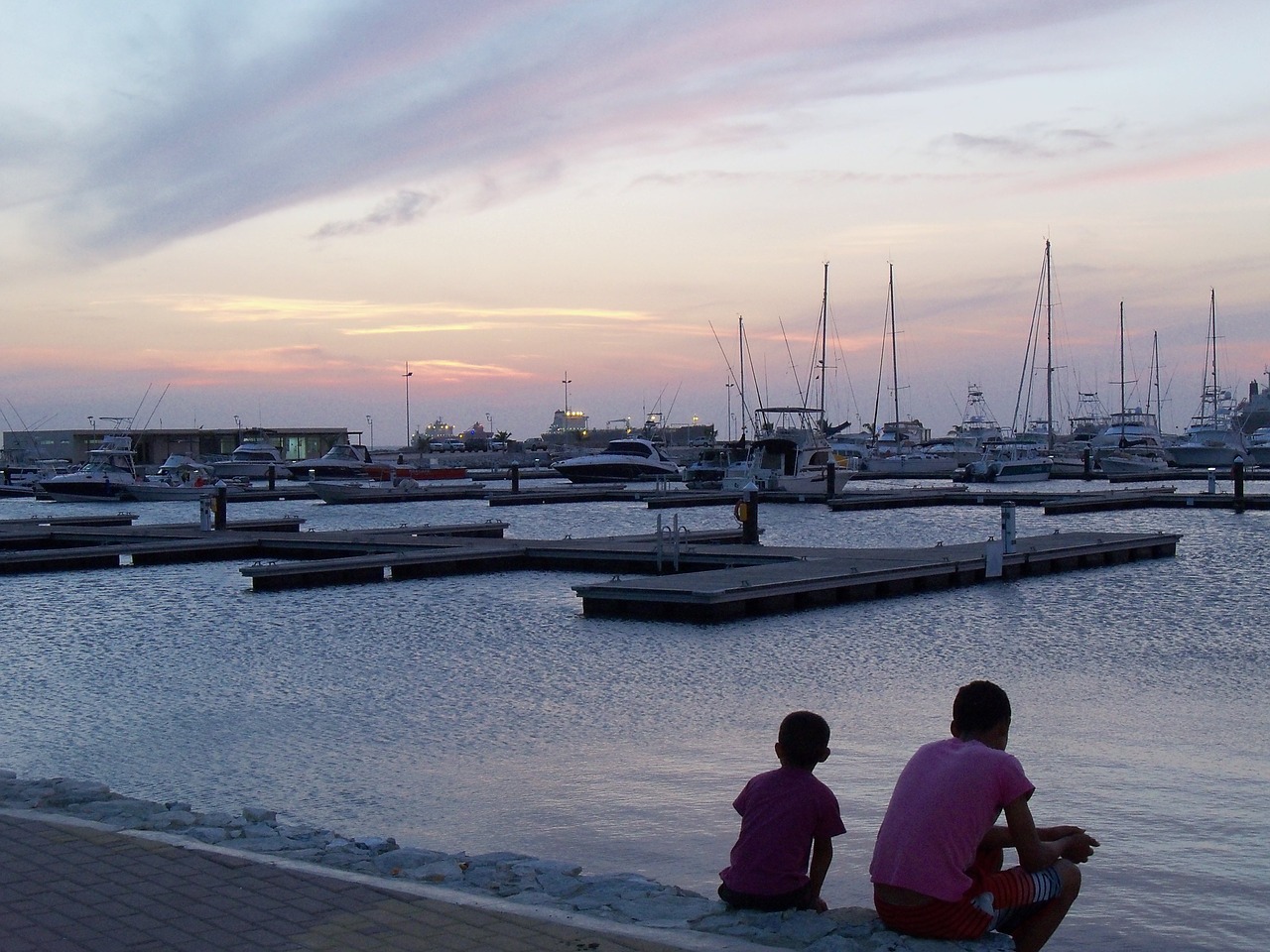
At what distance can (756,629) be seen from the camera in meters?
18.0

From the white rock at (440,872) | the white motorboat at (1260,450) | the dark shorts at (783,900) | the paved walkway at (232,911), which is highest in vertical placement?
the white motorboat at (1260,450)

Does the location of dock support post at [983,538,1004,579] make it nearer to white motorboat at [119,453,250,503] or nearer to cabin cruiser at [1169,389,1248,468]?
white motorboat at [119,453,250,503]

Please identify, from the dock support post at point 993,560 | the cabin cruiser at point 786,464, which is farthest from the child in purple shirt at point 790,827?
the cabin cruiser at point 786,464

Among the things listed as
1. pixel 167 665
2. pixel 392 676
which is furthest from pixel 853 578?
pixel 167 665

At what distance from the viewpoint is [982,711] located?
5039mm

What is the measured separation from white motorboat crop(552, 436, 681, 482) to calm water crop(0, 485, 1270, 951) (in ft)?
165

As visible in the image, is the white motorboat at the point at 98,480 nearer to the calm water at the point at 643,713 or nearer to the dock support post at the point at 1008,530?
the calm water at the point at 643,713

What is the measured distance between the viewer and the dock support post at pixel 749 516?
27594 mm

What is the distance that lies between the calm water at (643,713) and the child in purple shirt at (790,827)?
186 centimetres

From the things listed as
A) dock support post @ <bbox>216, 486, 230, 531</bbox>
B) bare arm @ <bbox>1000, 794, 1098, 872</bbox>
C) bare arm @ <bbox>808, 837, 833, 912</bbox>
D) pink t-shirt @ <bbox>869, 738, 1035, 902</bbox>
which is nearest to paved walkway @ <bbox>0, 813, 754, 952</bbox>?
bare arm @ <bbox>808, 837, 833, 912</bbox>

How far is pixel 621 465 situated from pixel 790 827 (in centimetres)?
6822

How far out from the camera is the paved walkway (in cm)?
520

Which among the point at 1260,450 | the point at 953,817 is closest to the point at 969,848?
the point at 953,817

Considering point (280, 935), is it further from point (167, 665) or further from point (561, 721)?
point (167, 665)
